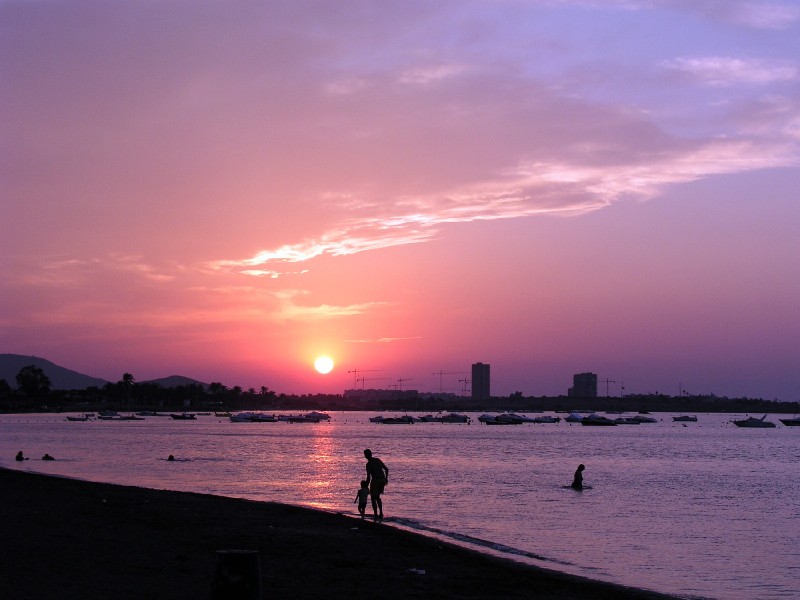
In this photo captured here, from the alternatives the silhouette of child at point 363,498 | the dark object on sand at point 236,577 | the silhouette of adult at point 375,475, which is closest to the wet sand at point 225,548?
the silhouette of adult at point 375,475

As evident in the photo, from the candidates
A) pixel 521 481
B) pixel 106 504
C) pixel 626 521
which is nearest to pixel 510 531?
pixel 626 521

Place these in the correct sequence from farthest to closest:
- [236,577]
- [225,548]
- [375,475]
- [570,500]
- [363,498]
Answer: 1. [570,500]
2. [363,498]
3. [375,475]
4. [225,548]
5. [236,577]

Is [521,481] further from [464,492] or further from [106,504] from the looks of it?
[106,504]

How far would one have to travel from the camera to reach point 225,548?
2027 cm

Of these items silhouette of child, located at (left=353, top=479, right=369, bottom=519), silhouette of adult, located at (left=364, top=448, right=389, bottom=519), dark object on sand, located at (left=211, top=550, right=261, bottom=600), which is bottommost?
silhouette of child, located at (left=353, top=479, right=369, bottom=519)

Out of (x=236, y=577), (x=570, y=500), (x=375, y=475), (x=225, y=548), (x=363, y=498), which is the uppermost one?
(x=236, y=577)

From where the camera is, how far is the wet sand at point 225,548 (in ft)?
50.3

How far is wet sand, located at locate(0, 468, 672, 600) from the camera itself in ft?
50.3

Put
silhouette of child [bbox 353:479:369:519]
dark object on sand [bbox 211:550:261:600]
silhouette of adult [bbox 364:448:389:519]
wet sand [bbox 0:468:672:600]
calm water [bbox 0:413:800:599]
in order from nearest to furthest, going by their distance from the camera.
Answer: dark object on sand [bbox 211:550:261:600] < wet sand [bbox 0:468:672:600] < calm water [bbox 0:413:800:599] < silhouette of adult [bbox 364:448:389:519] < silhouette of child [bbox 353:479:369:519]

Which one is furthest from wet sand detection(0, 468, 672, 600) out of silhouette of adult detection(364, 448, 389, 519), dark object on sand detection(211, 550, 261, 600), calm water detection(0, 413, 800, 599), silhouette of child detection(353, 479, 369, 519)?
dark object on sand detection(211, 550, 261, 600)

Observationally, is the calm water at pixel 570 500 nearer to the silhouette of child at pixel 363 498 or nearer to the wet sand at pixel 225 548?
the silhouette of child at pixel 363 498

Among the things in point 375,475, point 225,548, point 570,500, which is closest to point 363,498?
point 375,475

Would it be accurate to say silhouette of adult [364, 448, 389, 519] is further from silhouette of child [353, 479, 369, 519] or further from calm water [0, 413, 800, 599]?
calm water [0, 413, 800, 599]

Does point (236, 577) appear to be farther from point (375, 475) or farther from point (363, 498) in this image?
point (363, 498)
